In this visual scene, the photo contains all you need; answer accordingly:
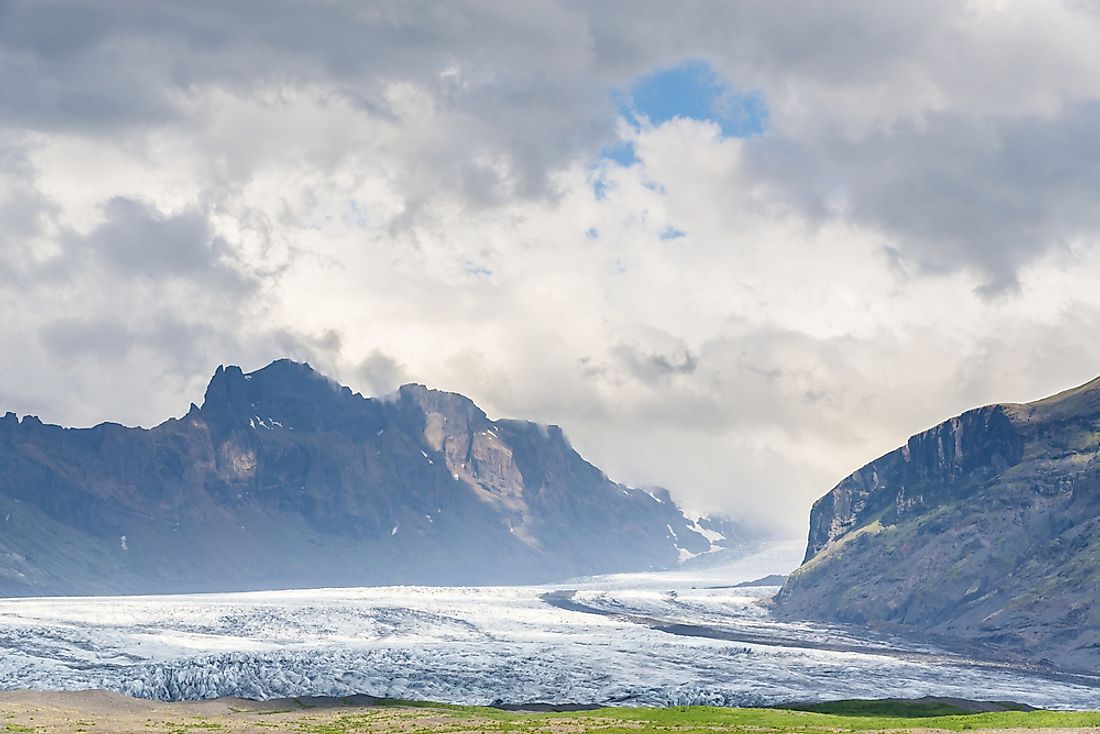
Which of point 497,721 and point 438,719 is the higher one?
point 438,719

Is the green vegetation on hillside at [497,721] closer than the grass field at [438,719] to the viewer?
Yes

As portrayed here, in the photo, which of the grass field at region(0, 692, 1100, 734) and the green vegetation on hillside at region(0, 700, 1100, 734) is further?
the grass field at region(0, 692, 1100, 734)

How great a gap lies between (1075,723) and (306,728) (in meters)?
71.7

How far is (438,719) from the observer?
131250 mm

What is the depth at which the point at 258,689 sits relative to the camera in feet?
544

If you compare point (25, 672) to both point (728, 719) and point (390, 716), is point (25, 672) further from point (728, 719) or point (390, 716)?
point (728, 719)

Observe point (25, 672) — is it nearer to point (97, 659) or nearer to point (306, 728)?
point (97, 659)

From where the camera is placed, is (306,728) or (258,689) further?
(258,689)

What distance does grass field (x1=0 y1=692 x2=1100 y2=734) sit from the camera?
113188 mm

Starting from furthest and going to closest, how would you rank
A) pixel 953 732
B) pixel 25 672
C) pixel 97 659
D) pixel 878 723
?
1. pixel 97 659
2. pixel 25 672
3. pixel 878 723
4. pixel 953 732

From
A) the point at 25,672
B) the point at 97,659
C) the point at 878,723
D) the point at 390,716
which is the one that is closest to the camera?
the point at 878,723

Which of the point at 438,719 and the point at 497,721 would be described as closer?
the point at 497,721

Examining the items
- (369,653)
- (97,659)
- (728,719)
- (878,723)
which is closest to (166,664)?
(97,659)

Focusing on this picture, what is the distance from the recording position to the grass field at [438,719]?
113 m
